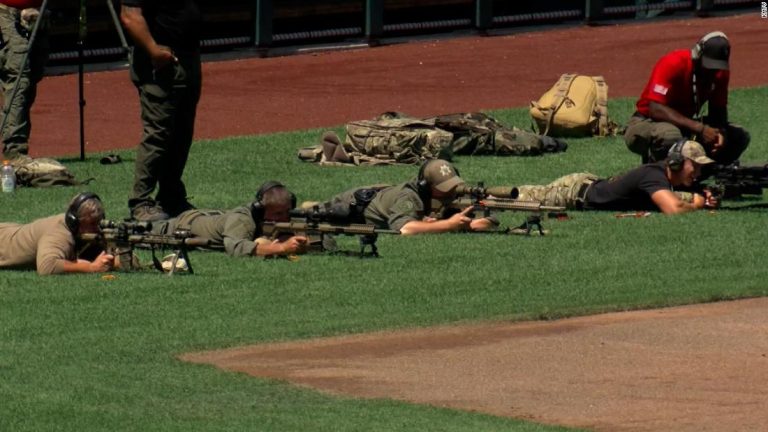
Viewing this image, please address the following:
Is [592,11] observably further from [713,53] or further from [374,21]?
[713,53]

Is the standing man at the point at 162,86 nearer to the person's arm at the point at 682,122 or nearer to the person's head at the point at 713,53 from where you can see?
the person's arm at the point at 682,122

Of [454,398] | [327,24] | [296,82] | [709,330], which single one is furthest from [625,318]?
[327,24]

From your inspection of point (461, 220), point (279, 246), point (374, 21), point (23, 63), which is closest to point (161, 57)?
point (279, 246)

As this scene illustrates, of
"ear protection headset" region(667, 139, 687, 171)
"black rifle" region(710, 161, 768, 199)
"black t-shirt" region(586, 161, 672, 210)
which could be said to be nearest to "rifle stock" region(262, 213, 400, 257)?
"black t-shirt" region(586, 161, 672, 210)

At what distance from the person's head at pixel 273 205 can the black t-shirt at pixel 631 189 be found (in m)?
3.14

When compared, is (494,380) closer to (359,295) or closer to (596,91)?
(359,295)

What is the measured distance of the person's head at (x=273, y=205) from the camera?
13727 mm

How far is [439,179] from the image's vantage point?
14.7m

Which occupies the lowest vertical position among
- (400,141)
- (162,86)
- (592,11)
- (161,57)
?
(592,11)

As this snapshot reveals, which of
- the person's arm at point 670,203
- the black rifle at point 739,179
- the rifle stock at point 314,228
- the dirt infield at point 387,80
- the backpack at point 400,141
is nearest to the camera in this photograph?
the rifle stock at point 314,228

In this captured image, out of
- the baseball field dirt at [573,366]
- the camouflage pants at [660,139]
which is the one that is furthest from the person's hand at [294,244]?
the camouflage pants at [660,139]

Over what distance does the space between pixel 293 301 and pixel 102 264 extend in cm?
145

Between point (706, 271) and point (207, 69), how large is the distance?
13653 mm

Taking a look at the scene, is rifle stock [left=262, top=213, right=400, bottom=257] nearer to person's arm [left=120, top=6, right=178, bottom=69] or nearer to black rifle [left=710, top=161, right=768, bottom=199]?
person's arm [left=120, top=6, right=178, bottom=69]
